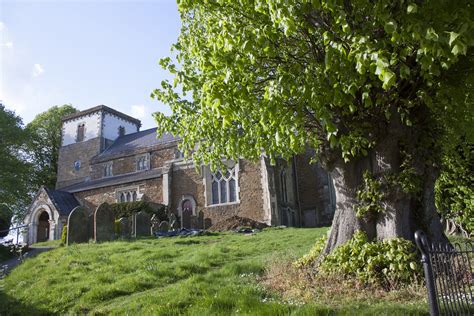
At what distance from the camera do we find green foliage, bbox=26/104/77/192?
43781 millimetres

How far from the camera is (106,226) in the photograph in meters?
15.8

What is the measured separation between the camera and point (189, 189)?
2641 cm

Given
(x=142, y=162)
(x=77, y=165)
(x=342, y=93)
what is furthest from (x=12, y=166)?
(x=342, y=93)

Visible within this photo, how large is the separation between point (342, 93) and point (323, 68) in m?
0.50

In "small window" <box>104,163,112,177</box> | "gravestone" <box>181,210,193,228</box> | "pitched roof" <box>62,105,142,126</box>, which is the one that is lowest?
"gravestone" <box>181,210,193,228</box>

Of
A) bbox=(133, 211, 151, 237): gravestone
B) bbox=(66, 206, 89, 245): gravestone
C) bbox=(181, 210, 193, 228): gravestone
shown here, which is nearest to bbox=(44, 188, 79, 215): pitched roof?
bbox=(181, 210, 193, 228): gravestone

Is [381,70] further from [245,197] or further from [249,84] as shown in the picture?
[245,197]

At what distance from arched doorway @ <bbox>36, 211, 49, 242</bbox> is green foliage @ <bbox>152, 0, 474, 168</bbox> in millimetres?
25227

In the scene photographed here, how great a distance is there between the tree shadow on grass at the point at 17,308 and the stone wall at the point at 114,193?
63.3 ft

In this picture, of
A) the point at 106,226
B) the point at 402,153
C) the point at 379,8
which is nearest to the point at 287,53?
the point at 379,8

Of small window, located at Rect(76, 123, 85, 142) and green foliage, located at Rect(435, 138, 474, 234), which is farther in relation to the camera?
small window, located at Rect(76, 123, 85, 142)

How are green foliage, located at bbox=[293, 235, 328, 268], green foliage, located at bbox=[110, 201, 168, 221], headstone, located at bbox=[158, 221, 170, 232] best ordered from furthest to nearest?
green foliage, located at bbox=[110, 201, 168, 221]
headstone, located at bbox=[158, 221, 170, 232]
green foliage, located at bbox=[293, 235, 328, 268]

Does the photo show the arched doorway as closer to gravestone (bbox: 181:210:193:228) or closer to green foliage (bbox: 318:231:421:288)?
gravestone (bbox: 181:210:193:228)

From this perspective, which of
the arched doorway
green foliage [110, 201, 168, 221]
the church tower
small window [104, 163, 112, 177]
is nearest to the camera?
green foliage [110, 201, 168, 221]
